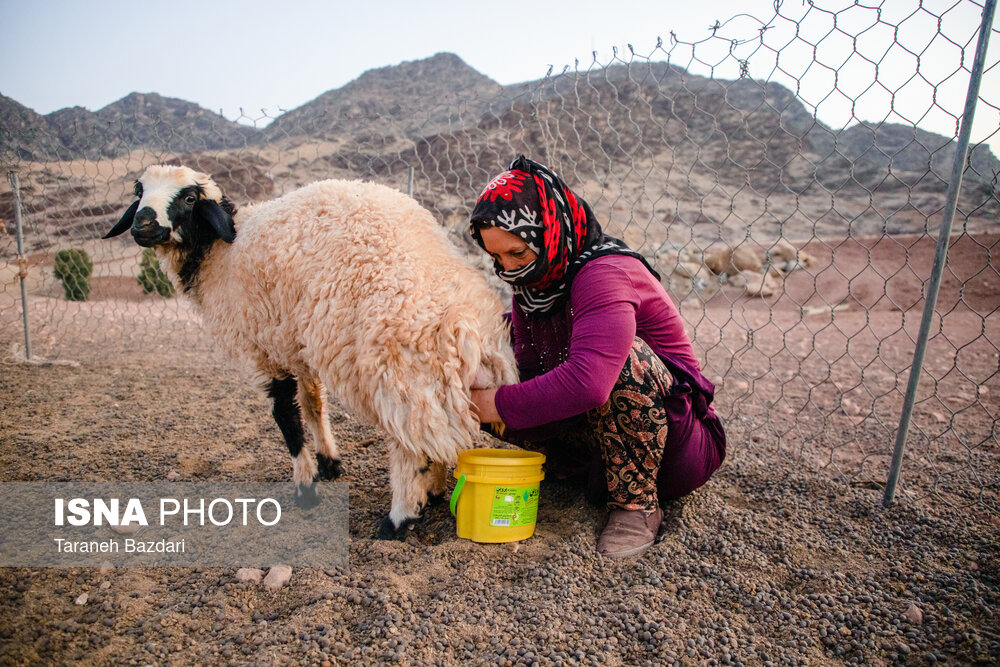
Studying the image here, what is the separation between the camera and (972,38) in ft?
6.85

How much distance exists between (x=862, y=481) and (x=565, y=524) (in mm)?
1465

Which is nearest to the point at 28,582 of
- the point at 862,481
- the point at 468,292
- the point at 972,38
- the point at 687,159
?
the point at 468,292

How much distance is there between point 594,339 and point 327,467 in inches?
65.3

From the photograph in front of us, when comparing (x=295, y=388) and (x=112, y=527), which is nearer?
(x=112, y=527)

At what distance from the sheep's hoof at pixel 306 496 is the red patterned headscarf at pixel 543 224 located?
4.44 feet

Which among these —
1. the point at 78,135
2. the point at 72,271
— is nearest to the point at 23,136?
the point at 78,135

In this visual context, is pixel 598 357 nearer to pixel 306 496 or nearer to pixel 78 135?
pixel 306 496

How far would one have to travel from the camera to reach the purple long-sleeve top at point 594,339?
5.83 ft

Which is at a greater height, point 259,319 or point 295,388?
point 259,319

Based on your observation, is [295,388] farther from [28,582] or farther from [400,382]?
[28,582]

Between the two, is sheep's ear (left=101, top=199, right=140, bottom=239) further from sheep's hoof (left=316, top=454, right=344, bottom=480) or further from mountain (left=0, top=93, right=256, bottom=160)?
mountain (left=0, top=93, right=256, bottom=160)

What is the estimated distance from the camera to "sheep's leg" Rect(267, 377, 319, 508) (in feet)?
8.34

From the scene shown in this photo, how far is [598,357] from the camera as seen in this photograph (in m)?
1.77

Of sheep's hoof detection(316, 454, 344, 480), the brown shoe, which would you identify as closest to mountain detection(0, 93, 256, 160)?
sheep's hoof detection(316, 454, 344, 480)
